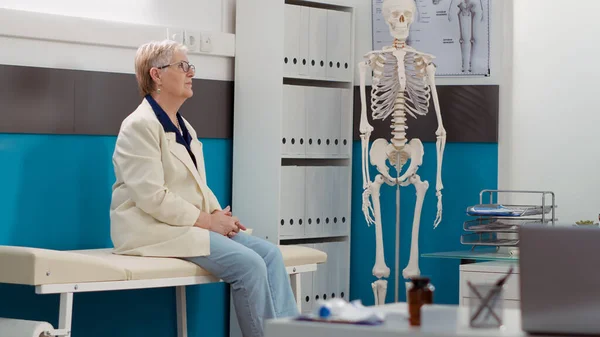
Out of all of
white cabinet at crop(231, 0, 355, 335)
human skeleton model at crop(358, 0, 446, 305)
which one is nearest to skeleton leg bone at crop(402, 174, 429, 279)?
human skeleton model at crop(358, 0, 446, 305)

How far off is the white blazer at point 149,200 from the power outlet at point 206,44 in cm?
71

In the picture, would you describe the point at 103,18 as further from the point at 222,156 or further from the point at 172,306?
the point at 172,306

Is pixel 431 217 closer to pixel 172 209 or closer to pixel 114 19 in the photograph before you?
pixel 172 209

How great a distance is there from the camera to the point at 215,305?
15.7ft

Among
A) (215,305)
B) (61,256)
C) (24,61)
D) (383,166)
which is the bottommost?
(215,305)

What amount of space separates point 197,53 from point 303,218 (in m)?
0.92

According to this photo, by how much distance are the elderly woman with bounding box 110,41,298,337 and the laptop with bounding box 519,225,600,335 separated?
1.78 m

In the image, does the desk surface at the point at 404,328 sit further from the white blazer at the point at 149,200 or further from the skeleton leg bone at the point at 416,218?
the skeleton leg bone at the point at 416,218

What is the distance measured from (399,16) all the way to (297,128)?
707 millimetres

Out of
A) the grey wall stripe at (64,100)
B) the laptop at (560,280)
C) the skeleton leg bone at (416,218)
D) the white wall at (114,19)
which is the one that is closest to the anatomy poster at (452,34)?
the skeleton leg bone at (416,218)

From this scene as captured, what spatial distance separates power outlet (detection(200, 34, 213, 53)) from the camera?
4.67 metres

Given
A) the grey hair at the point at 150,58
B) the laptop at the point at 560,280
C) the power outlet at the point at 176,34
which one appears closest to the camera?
the laptop at the point at 560,280

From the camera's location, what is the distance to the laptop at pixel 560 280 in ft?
7.42

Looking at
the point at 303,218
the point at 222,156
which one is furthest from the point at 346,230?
the point at 222,156
